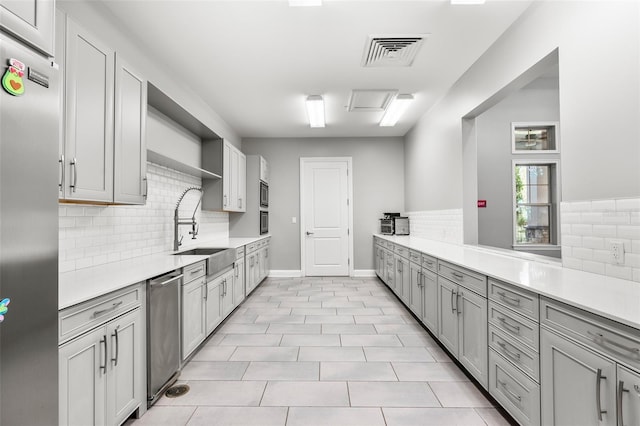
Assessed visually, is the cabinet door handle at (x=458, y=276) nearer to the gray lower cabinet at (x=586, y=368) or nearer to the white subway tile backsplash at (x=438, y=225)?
the gray lower cabinet at (x=586, y=368)

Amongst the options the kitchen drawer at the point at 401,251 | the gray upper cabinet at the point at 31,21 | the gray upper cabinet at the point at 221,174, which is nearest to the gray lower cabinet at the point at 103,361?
the gray upper cabinet at the point at 31,21

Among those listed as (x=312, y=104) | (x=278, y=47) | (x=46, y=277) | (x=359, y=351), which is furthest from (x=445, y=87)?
(x=46, y=277)

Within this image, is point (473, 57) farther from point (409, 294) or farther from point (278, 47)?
point (409, 294)

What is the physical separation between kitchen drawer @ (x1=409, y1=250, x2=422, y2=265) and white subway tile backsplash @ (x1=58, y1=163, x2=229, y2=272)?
2850mm

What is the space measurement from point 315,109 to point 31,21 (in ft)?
11.9

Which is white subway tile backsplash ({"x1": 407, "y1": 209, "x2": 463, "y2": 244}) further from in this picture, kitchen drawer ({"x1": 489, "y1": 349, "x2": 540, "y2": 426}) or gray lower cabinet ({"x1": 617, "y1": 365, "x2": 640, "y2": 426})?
gray lower cabinet ({"x1": 617, "y1": 365, "x2": 640, "y2": 426})

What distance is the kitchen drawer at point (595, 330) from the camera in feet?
3.70

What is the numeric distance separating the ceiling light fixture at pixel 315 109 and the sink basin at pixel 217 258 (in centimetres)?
217

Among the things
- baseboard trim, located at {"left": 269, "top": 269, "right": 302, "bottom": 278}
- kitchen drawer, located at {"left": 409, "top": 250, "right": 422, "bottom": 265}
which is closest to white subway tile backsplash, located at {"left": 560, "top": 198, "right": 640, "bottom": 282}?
kitchen drawer, located at {"left": 409, "top": 250, "right": 422, "bottom": 265}

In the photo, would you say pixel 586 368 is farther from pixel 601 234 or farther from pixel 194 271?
pixel 194 271

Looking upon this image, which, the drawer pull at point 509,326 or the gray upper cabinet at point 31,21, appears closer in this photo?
the gray upper cabinet at point 31,21

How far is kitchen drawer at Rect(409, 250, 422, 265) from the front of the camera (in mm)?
3596

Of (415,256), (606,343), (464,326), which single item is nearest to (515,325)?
(606,343)

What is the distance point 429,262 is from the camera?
129 inches
